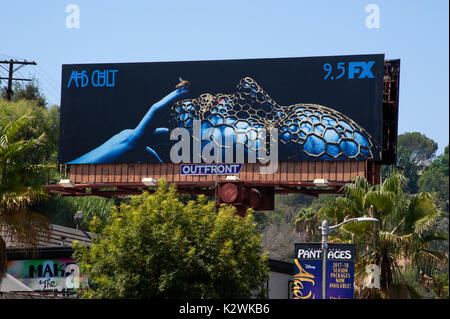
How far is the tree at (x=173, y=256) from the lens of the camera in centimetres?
2839

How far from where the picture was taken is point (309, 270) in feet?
100

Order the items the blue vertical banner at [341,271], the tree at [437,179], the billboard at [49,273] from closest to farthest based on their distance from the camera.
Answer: the blue vertical banner at [341,271]
the billboard at [49,273]
the tree at [437,179]

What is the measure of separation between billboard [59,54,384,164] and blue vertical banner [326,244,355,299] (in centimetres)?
1354

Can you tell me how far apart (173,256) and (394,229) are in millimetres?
10471

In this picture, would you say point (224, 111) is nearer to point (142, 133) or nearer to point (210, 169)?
point (210, 169)

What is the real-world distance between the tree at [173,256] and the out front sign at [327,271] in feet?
4.93

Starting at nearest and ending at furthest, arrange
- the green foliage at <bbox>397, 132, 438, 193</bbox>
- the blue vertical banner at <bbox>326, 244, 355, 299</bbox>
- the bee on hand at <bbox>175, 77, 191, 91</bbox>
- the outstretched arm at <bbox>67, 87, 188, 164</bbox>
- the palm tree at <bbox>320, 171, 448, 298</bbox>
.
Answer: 1. the blue vertical banner at <bbox>326, 244, 355, 299</bbox>
2. the palm tree at <bbox>320, 171, 448, 298</bbox>
3. the outstretched arm at <bbox>67, 87, 188, 164</bbox>
4. the bee on hand at <bbox>175, 77, 191, 91</bbox>
5. the green foliage at <bbox>397, 132, 438, 193</bbox>

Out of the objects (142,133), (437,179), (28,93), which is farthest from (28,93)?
(437,179)

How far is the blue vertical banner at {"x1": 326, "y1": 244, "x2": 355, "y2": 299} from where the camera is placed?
29.8 meters

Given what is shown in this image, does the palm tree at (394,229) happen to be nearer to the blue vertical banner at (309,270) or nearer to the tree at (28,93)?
the blue vertical banner at (309,270)

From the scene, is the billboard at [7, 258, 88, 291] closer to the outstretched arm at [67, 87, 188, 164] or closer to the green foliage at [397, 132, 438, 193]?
the outstretched arm at [67, 87, 188, 164]

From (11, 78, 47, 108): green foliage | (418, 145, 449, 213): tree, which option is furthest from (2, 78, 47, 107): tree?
(418, 145, 449, 213): tree

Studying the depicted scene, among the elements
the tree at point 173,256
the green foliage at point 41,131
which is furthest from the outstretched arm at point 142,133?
the green foliage at point 41,131
